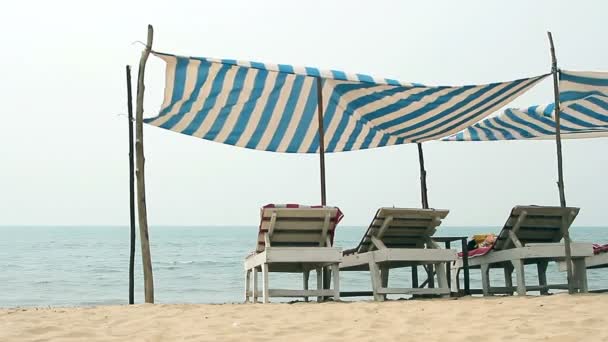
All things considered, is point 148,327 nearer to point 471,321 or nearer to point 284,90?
point 471,321

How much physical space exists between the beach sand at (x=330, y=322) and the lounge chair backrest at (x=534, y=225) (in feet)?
4.08

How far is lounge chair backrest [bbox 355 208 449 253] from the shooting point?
6820 mm

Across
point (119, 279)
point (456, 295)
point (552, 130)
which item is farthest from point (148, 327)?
point (119, 279)

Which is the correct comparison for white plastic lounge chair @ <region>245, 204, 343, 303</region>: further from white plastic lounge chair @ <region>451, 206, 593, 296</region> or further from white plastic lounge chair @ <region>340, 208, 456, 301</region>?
white plastic lounge chair @ <region>451, 206, 593, 296</region>

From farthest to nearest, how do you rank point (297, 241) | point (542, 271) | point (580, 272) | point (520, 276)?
point (542, 271)
point (580, 272)
point (520, 276)
point (297, 241)

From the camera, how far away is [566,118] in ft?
29.2

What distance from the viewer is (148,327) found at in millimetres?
4938

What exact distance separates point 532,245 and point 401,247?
1102 millimetres

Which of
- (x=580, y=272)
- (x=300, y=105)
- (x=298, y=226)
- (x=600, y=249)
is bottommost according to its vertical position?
(x=580, y=272)

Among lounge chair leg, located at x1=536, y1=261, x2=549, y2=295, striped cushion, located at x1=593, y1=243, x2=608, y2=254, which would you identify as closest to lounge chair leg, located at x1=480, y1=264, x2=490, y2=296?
lounge chair leg, located at x1=536, y1=261, x2=549, y2=295

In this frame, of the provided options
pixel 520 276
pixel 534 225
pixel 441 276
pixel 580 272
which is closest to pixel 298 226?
pixel 441 276

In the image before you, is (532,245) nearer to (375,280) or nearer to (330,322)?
(375,280)

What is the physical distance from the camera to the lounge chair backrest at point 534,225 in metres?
7.11

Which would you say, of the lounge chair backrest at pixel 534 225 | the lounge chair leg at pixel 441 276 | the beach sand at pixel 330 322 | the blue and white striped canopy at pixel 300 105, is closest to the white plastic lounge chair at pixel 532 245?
the lounge chair backrest at pixel 534 225
